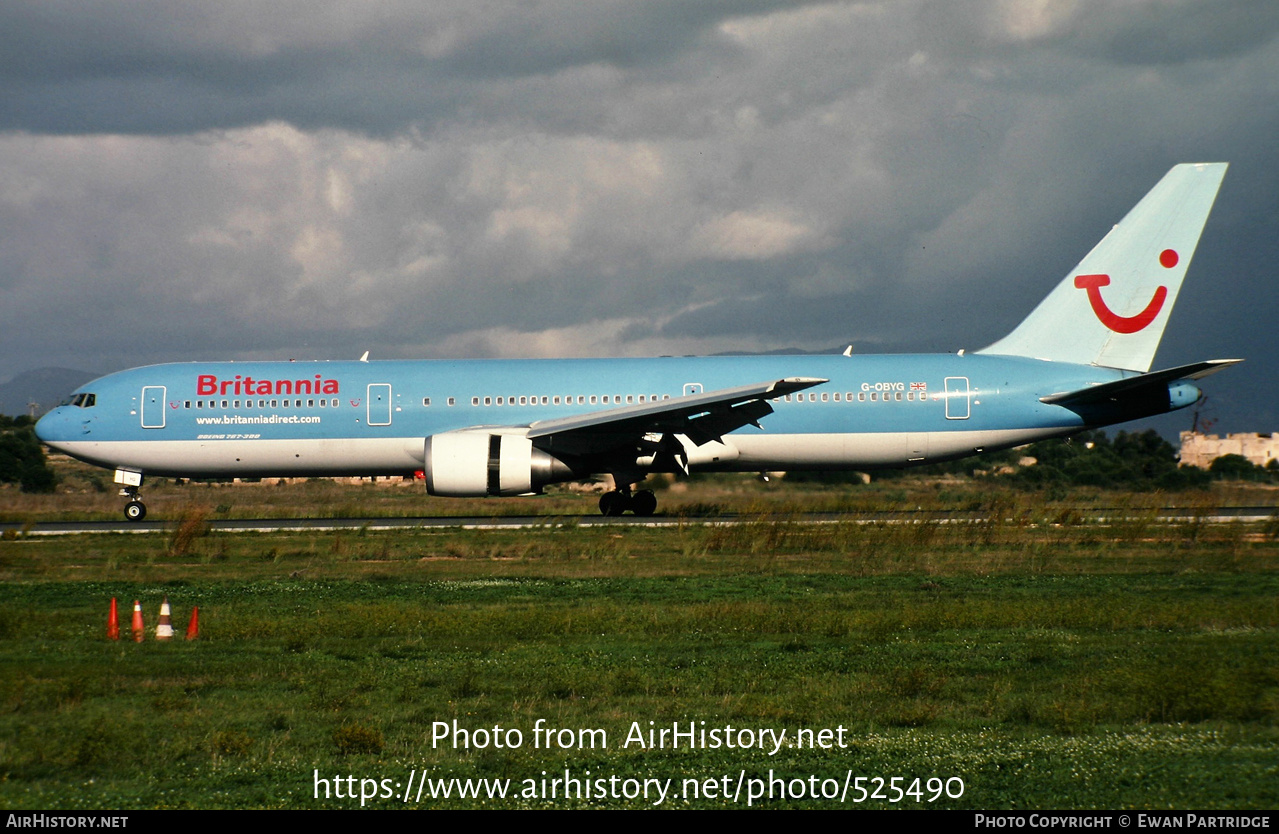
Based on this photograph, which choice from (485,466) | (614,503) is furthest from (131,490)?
(614,503)

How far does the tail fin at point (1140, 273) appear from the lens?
26.0 meters

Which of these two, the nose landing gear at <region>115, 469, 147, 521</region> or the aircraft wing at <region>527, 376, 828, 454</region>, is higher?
the aircraft wing at <region>527, 376, 828, 454</region>

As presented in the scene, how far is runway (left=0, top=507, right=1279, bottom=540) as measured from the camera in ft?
73.5

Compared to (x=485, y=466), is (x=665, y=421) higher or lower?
higher

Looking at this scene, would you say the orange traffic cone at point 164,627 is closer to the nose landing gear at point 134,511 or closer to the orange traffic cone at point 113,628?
the orange traffic cone at point 113,628

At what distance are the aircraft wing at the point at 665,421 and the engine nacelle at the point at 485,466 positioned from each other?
0.61 meters

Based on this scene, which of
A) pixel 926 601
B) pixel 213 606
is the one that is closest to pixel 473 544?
pixel 213 606

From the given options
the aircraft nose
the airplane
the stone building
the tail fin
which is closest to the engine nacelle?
the airplane

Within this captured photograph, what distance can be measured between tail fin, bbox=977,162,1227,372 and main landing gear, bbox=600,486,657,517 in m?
10.6

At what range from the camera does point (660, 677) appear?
852 centimetres

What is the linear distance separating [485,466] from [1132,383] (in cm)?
1426

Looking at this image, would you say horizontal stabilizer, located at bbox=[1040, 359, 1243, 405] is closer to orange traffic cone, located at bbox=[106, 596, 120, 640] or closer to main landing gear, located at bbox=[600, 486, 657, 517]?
main landing gear, located at bbox=[600, 486, 657, 517]

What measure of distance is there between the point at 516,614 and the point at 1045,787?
6.79 metres

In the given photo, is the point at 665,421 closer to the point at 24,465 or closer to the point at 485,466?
the point at 485,466
